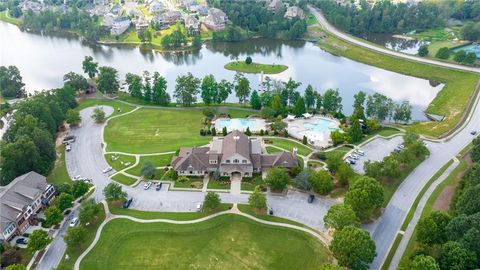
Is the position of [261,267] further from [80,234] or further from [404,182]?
[404,182]

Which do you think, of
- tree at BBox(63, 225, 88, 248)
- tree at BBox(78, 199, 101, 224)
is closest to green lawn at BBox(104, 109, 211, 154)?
tree at BBox(78, 199, 101, 224)

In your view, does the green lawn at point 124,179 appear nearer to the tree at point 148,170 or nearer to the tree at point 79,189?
the tree at point 148,170

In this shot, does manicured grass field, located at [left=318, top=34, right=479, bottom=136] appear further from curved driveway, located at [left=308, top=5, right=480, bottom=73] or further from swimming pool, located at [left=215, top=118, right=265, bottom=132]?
swimming pool, located at [left=215, top=118, right=265, bottom=132]

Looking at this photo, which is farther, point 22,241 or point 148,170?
point 148,170

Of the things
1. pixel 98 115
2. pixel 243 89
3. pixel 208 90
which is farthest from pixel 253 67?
pixel 98 115

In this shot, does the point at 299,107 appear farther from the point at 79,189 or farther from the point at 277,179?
the point at 79,189

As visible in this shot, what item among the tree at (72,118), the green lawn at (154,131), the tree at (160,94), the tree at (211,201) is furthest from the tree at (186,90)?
the tree at (211,201)

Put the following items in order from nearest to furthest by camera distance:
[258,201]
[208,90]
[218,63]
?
[258,201], [208,90], [218,63]
